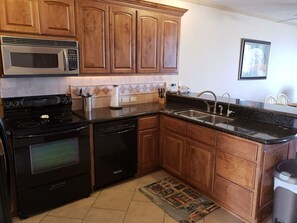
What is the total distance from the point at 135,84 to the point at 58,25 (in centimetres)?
140

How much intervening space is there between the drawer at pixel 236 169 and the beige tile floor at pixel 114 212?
43 cm

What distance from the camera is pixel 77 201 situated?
2.54 meters

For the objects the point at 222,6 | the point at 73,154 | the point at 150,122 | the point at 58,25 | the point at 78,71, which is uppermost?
the point at 222,6

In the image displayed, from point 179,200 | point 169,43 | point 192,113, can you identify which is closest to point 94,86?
point 169,43

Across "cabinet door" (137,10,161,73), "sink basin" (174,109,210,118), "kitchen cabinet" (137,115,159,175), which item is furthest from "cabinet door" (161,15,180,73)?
"kitchen cabinet" (137,115,159,175)

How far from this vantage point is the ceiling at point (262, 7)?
399cm

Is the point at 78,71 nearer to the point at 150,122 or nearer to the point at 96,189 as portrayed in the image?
the point at 150,122

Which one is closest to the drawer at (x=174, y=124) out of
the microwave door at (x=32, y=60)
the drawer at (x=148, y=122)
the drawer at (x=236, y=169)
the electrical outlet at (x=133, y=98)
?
the drawer at (x=148, y=122)

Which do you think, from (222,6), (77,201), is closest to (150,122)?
(77,201)

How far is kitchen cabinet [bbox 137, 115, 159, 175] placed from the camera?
297 centimetres

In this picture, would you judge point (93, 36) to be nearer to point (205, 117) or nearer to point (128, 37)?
point (128, 37)

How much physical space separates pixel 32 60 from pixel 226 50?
11.8 ft

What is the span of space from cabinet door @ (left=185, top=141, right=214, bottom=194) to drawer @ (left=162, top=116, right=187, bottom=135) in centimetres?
18

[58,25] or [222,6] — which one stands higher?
[222,6]
